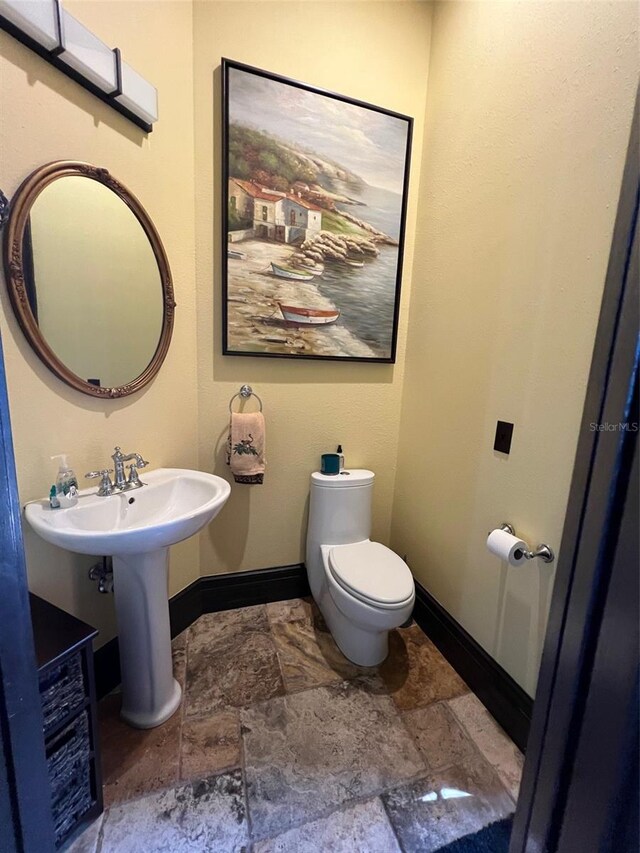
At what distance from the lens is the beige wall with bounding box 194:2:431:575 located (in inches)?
58.6

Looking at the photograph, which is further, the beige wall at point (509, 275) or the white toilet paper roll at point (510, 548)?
the white toilet paper roll at point (510, 548)

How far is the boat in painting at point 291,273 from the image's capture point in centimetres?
166

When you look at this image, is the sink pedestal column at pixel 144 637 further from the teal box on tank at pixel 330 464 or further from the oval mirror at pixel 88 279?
the teal box on tank at pixel 330 464

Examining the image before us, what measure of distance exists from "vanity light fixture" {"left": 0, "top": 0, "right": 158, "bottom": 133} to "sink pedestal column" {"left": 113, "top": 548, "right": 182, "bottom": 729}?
1.45m

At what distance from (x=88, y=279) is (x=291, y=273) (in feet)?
2.66

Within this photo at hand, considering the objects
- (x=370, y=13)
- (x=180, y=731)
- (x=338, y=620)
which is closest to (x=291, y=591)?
(x=338, y=620)

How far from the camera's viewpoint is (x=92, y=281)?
1254mm

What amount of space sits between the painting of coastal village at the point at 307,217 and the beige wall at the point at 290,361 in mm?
72

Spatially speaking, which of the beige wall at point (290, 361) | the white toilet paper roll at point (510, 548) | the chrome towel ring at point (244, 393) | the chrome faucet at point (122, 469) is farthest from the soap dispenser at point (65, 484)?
the white toilet paper roll at point (510, 548)

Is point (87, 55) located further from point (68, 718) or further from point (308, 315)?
point (68, 718)

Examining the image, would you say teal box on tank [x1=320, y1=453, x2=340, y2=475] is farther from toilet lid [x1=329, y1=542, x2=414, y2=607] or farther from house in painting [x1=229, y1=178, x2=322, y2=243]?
house in painting [x1=229, y1=178, x2=322, y2=243]

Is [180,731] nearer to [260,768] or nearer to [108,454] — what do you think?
[260,768]

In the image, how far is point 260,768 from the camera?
1188 millimetres

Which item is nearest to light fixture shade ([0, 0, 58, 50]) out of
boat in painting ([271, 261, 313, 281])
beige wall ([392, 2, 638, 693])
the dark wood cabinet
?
boat in painting ([271, 261, 313, 281])
